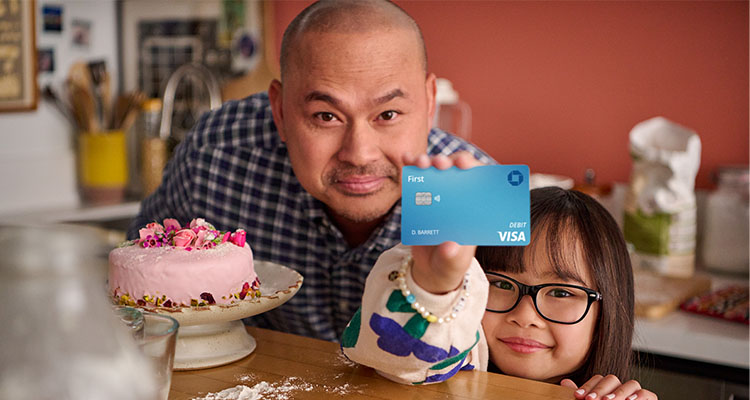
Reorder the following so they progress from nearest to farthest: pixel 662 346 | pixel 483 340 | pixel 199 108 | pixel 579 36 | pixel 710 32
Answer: pixel 483 340, pixel 662 346, pixel 710 32, pixel 579 36, pixel 199 108

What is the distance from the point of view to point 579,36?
247 centimetres

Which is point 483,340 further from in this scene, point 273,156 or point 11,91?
point 11,91

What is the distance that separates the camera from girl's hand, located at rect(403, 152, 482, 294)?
0.71m

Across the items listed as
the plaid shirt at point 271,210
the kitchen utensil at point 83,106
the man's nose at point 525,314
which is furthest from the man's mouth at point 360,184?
the kitchen utensil at point 83,106

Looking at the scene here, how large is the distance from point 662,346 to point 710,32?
3.38 feet

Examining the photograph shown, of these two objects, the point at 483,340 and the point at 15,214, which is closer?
the point at 483,340

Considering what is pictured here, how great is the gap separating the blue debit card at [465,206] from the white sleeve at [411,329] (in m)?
0.08

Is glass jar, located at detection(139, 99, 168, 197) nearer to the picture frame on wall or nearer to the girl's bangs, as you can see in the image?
the picture frame on wall

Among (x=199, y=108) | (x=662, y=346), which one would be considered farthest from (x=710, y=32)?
(x=199, y=108)

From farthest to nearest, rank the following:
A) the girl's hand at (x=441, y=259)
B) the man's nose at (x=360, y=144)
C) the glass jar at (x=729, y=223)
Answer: the glass jar at (x=729, y=223) → the man's nose at (x=360, y=144) → the girl's hand at (x=441, y=259)

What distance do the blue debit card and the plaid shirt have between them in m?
0.69

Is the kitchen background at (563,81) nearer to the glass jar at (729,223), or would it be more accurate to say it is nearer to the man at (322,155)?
the glass jar at (729,223)

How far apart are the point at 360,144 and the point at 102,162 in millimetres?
2027

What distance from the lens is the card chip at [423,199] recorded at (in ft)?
2.34
